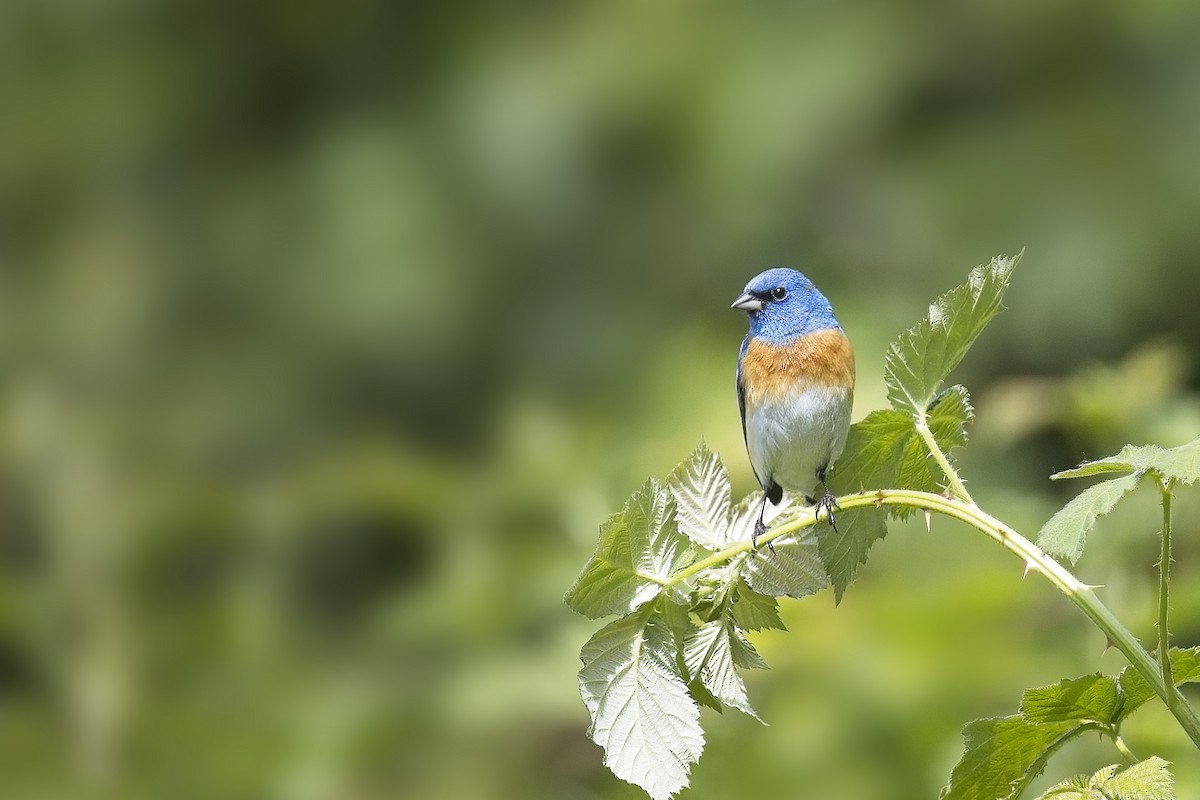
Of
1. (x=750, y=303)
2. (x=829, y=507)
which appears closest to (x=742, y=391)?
(x=750, y=303)

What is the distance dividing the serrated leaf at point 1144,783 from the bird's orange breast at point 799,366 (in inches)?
14.4

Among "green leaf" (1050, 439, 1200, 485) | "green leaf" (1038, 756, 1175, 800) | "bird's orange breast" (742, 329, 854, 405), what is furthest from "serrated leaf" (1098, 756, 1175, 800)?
"bird's orange breast" (742, 329, 854, 405)

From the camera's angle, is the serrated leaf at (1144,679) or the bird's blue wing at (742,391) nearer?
the serrated leaf at (1144,679)

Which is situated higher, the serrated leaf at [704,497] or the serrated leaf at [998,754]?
the serrated leaf at [704,497]

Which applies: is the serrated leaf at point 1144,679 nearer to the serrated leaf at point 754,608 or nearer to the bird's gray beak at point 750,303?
the serrated leaf at point 754,608

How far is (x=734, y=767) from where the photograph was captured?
1.09 m

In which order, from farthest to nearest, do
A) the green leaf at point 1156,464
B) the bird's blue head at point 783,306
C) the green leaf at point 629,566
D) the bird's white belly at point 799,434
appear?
the bird's blue head at point 783,306
the bird's white belly at point 799,434
the green leaf at point 629,566
the green leaf at point 1156,464

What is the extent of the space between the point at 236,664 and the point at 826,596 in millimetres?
1091

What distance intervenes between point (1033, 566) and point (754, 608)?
0.13 metres

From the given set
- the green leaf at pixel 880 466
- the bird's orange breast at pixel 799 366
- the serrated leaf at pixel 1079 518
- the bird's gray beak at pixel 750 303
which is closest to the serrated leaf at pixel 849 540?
the green leaf at pixel 880 466

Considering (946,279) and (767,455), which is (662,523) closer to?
(767,455)

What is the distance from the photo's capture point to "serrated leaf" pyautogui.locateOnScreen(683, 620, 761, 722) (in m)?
0.51

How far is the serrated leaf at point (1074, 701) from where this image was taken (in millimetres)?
472

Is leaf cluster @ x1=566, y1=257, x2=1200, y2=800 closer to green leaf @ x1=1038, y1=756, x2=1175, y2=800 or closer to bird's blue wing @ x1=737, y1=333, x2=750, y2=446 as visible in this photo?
green leaf @ x1=1038, y1=756, x2=1175, y2=800
